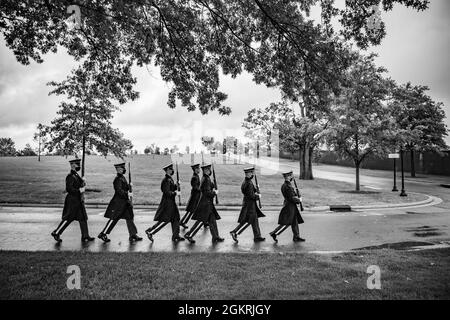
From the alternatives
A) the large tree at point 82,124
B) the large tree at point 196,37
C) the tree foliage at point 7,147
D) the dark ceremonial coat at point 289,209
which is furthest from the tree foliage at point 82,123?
the tree foliage at point 7,147

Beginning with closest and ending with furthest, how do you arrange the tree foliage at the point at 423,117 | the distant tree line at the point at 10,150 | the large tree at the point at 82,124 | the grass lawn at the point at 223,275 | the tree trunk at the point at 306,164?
the grass lawn at the point at 223,275, the large tree at the point at 82,124, the tree trunk at the point at 306,164, the tree foliage at the point at 423,117, the distant tree line at the point at 10,150

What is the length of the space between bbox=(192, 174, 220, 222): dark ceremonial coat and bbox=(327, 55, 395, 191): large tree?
1269 cm

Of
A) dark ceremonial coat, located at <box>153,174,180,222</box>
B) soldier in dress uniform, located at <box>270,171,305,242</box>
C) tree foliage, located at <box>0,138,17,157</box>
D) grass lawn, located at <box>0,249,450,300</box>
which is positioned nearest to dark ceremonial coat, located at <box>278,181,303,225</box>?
soldier in dress uniform, located at <box>270,171,305,242</box>

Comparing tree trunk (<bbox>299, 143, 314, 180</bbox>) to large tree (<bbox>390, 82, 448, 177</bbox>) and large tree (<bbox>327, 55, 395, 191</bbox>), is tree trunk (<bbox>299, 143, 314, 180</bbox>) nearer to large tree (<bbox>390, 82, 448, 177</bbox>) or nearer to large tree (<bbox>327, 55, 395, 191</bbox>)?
large tree (<bbox>327, 55, 395, 191</bbox>)

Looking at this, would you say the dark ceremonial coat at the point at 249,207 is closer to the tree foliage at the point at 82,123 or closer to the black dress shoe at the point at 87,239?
the black dress shoe at the point at 87,239

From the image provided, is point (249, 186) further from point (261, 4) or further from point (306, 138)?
point (306, 138)

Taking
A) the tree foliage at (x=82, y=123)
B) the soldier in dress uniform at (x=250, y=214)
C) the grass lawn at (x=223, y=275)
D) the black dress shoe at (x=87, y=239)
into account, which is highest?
the tree foliage at (x=82, y=123)

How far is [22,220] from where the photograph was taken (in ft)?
37.1

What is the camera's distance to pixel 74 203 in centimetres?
833

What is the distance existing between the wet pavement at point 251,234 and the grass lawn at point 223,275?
3.94 ft

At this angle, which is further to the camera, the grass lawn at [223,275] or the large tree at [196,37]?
the large tree at [196,37]

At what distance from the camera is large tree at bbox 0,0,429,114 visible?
765 cm

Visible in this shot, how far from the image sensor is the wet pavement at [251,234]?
7.91 m
